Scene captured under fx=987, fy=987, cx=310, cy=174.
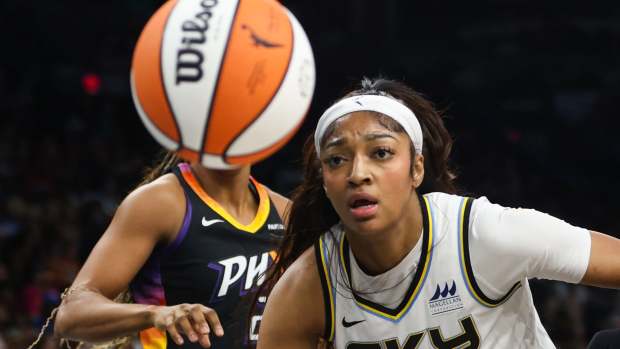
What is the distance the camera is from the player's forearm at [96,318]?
259cm

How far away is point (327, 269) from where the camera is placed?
2.65 metres

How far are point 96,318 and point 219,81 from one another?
0.74 meters

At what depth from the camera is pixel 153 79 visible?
262 centimetres

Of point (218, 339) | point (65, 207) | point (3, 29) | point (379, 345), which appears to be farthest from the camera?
point (3, 29)

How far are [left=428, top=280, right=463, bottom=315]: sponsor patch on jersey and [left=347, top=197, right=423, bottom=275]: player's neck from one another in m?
0.14

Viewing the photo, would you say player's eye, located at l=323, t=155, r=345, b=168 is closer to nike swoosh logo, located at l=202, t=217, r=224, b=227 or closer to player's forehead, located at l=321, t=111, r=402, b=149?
player's forehead, located at l=321, t=111, r=402, b=149

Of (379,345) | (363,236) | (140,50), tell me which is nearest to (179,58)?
(140,50)

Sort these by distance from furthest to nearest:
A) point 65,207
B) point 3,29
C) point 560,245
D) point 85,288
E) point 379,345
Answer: point 3,29, point 65,207, point 85,288, point 379,345, point 560,245

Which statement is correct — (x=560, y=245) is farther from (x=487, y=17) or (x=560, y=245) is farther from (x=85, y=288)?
(x=487, y=17)

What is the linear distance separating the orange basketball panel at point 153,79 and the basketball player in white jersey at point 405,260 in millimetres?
401

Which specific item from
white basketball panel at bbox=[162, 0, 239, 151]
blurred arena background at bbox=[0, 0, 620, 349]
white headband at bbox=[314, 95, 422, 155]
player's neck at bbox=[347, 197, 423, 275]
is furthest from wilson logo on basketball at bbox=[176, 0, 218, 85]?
blurred arena background at bbox=[0, 0, 620, 349]

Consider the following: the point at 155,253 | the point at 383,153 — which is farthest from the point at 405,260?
the point at 155,253

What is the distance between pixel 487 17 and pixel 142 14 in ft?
11.2

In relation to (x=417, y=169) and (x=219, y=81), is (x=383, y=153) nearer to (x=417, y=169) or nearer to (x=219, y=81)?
(x=417, y=169)
